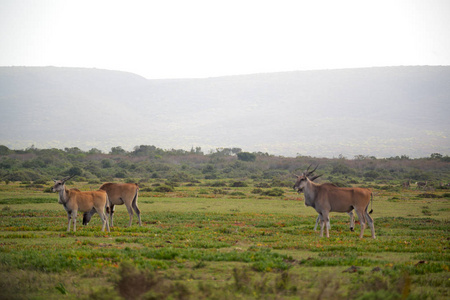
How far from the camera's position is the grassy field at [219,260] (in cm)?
917

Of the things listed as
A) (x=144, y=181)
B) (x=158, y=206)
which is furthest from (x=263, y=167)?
(x=158, y=206)

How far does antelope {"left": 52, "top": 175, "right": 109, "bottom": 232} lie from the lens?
60.3 ft

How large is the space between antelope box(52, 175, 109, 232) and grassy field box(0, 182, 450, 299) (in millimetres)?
794

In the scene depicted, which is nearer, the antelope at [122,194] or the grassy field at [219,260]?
the grassy field at [219,260]

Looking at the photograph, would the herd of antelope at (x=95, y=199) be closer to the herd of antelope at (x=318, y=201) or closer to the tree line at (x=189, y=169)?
the herd of antelope at (x=318, y=201)

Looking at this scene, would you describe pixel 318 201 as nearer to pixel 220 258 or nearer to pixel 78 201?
pixel 220 258

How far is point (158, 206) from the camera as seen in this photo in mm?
30203

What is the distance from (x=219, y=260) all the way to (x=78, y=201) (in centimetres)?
851

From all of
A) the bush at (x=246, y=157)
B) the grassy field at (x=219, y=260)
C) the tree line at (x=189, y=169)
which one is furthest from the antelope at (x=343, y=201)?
the bush at (x=246, y=157)

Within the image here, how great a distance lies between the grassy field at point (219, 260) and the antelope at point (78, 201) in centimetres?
79

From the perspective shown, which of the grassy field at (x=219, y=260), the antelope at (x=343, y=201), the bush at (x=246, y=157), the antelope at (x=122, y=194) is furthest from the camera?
the bush at (x=246, y=157)

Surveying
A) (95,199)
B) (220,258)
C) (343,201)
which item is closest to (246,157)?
(95,199)

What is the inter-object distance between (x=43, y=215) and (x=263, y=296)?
683 inches

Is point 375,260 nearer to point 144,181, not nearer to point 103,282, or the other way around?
point 103,282
